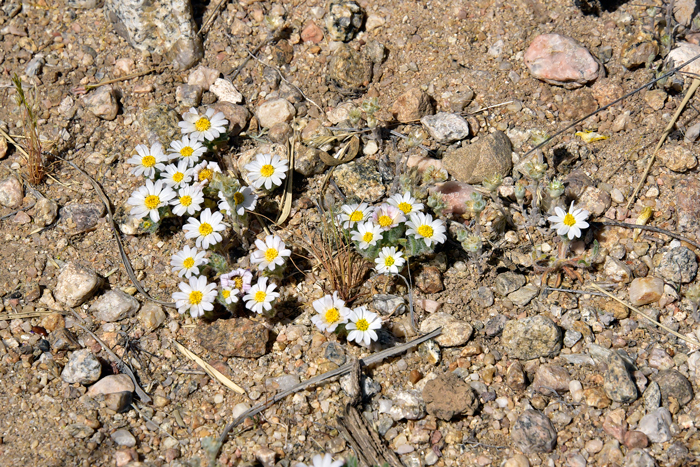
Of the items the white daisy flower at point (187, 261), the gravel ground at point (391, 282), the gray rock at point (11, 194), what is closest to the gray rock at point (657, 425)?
the gravel ground at point (391, 282)

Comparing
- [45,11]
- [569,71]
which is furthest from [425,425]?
[45,11]

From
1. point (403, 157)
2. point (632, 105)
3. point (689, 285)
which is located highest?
point (632, 105)

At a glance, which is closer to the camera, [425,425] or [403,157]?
[425,425]

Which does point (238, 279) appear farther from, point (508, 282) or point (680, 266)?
point (680, 266)

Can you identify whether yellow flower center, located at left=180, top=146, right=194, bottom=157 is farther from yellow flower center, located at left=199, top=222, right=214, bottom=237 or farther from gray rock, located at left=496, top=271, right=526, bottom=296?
gray rock, located at left=496, top=271, right=526, bottom=296

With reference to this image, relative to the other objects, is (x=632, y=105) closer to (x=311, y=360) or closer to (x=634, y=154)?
(x=634, y=154)

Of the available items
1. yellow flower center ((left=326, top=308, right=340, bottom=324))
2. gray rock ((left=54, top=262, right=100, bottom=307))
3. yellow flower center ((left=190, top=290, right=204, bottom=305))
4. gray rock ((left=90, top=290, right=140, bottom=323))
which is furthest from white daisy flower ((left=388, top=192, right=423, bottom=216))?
gray rock ((left=54, top=262, right=100, bottom=307))

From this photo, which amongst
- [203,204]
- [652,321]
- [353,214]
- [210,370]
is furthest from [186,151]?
[652,321]
